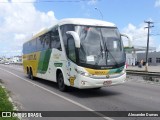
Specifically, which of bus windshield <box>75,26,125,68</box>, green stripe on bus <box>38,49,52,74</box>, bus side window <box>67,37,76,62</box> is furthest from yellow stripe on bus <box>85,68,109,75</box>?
green stripe on bus <box>38,49,52,74</box>

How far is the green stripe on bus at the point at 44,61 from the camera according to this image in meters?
18.0

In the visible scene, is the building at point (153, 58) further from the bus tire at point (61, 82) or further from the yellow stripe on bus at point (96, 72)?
the yellow stripe on bus at point (96, 72)

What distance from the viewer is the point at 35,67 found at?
22.3 m

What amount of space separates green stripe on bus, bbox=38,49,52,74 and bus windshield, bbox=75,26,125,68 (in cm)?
417

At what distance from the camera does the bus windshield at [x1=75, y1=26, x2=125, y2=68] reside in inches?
530

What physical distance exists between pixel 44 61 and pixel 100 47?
20.0ft

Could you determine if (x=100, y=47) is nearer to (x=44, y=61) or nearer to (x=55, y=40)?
(x=55, y=40)

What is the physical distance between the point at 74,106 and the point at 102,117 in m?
2.25

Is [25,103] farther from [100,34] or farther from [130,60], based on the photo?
[130,60]

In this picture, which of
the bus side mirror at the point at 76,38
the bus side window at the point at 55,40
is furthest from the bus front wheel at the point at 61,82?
the bus side mirror at the point at 76,38

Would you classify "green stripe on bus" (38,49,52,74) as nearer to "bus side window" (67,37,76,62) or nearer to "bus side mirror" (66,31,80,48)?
"bus side window" (67,37,76,62)

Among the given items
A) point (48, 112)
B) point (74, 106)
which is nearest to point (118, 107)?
point (74, 106)

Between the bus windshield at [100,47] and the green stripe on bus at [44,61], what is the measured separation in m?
4.17

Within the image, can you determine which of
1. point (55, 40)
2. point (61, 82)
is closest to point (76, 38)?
point (61, 82)
